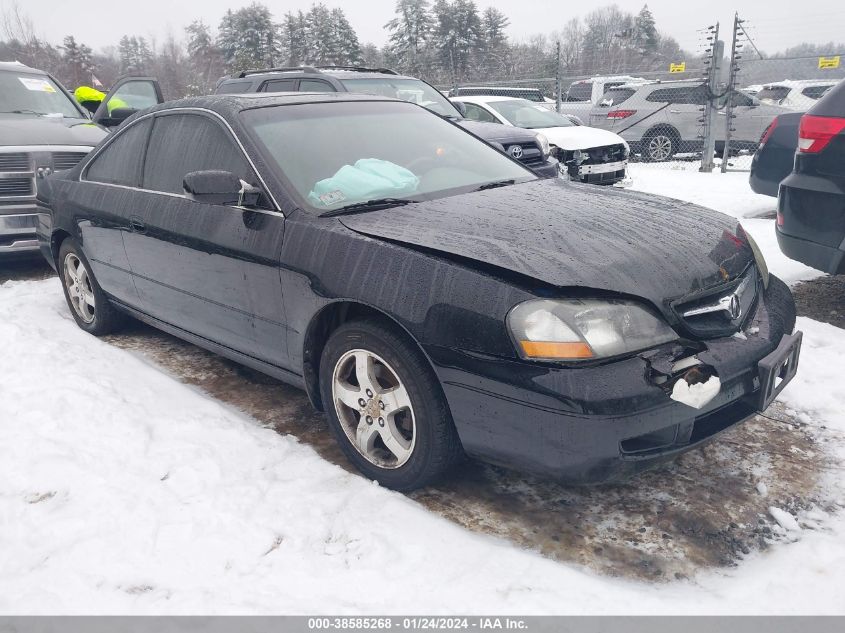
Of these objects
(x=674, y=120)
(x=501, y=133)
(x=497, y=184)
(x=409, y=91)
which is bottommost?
(x=674, y=120)

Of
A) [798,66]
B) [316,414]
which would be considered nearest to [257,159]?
[316,414]

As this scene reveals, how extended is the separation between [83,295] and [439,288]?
340cm

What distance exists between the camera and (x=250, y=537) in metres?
2.55

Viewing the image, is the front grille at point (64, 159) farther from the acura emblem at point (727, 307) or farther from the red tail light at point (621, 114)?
the red tail light at point (621, 114)

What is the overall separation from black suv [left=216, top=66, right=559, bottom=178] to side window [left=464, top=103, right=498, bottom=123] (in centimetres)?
177

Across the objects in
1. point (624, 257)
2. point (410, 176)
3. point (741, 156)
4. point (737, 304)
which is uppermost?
point (410, 176)

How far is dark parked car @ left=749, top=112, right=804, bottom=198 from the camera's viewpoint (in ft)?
20.6

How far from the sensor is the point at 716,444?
10.5 ft

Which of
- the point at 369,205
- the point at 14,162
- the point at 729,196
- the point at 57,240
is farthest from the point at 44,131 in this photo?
the point at 729,196

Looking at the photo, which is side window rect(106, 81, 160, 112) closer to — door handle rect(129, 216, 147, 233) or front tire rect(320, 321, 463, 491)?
door handle rect(129, 216, 147, 233)

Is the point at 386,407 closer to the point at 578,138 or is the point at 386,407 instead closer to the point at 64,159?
the point at 64,159

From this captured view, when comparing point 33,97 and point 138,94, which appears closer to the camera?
point 33,97

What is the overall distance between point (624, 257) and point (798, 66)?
14.7m
